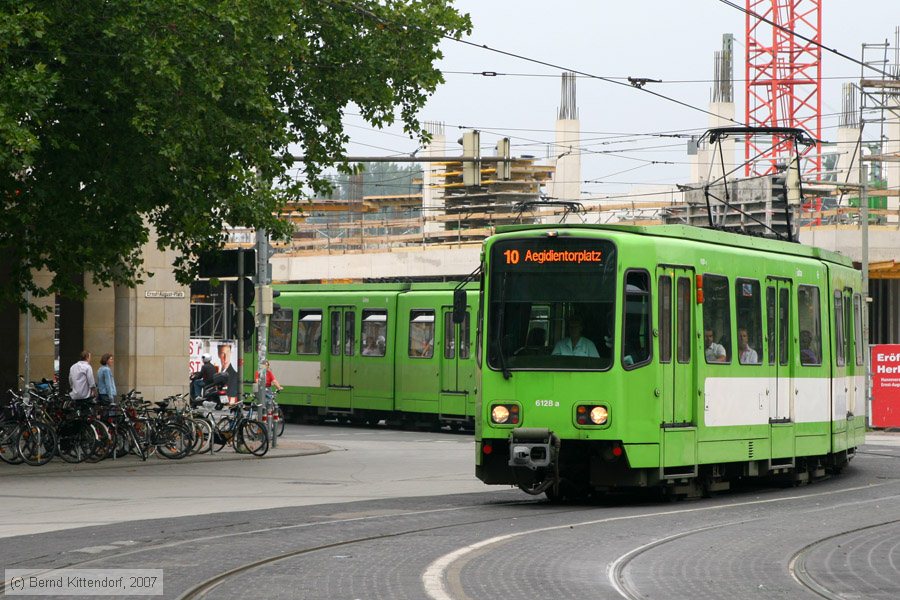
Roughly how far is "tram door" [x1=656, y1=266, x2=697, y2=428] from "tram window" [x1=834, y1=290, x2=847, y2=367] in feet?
16.1

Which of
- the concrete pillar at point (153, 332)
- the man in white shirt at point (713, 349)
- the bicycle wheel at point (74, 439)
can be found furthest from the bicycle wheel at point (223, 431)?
the man in white shirt at point (713, 349)

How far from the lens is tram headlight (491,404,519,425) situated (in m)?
16.6

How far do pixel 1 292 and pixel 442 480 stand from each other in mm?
7149

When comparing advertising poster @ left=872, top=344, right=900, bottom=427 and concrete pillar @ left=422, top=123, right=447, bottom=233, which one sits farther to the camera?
concrete pillar @ left=422, top=123, right=447, bottom=233

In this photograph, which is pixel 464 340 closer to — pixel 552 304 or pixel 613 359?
pixel 552 304

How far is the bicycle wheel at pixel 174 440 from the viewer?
80.7 feet

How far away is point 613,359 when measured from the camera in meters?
16.4

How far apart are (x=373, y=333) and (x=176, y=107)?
15.6 m

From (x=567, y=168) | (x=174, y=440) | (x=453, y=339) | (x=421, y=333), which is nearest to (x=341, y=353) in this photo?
(x=421, y=333)

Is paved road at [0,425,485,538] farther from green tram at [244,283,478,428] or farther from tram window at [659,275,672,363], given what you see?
green tram at [244,283,478,428]

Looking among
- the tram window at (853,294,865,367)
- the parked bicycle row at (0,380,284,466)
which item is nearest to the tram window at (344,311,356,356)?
the parked bicycle row at (0,380,284,466)

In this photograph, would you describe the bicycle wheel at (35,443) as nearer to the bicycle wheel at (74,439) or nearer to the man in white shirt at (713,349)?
the bicycle wheel at (74,439)

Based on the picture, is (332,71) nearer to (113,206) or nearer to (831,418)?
(113,206)

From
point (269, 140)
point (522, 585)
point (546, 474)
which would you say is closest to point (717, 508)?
point (546, 474)
